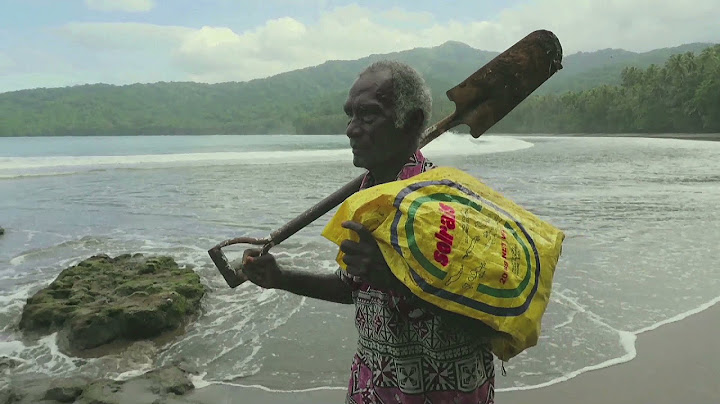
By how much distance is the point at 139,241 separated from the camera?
8.88 meters

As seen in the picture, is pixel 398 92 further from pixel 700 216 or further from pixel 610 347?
pixel 700 216

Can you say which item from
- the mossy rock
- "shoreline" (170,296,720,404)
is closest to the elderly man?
"shoreline" (170,296,720,404)

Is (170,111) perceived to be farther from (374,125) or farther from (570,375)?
(374,125)

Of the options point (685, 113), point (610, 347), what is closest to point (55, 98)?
point (685, 113)

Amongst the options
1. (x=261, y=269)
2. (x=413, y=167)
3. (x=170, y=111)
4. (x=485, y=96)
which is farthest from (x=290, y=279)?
(x=170, y=111)

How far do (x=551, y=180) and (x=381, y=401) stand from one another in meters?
15.3

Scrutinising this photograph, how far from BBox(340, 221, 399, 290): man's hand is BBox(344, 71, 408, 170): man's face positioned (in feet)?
1.20

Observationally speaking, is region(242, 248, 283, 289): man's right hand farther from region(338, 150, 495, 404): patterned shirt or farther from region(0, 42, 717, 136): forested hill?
region(0, 42, 717, 136): forested hill

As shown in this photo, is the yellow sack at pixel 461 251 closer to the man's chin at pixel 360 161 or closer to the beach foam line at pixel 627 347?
the man's chin at pixel 360 161

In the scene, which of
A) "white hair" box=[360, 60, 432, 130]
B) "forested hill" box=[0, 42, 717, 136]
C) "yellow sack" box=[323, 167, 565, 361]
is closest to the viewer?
"yellow sack" box=[323, 167, 565, 361]

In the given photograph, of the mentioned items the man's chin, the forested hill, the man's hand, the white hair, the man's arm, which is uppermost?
the forested hill

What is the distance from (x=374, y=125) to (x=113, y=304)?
168 inches

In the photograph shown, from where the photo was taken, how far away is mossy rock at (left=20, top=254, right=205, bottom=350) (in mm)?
→ 4738

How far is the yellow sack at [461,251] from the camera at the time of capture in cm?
122
